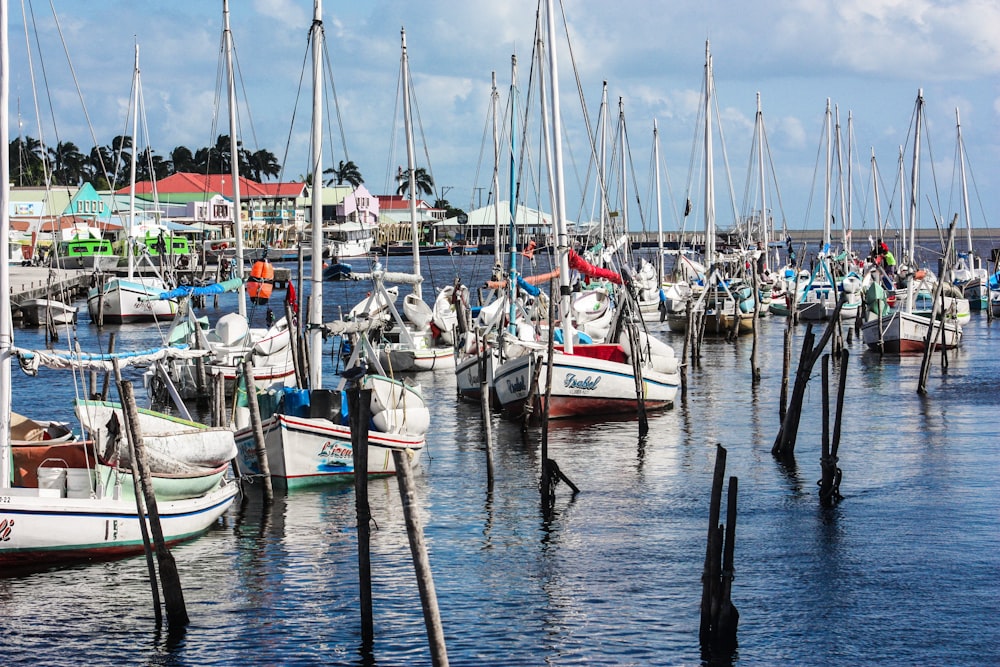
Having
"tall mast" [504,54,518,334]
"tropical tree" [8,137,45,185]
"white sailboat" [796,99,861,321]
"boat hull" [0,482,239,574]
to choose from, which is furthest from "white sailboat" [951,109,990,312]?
"tropical tree" [8,137,45,185]

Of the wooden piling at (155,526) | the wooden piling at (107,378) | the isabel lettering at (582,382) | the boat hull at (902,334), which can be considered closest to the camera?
the wooden piling at (155,526)

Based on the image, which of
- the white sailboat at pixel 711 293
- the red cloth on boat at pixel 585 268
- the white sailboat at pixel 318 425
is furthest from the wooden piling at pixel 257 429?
the white sailboat at pixel 711 293

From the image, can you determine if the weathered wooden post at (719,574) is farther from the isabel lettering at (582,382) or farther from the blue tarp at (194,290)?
the blue tarp at (194,290)

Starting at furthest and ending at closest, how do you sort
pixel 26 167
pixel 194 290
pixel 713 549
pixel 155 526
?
pixel 26 167
pixel 194 290
pixel 155 526
pixel 713 549

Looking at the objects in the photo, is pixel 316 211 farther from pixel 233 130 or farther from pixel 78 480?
pixel 233 130

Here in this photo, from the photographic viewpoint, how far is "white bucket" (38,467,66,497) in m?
22.5

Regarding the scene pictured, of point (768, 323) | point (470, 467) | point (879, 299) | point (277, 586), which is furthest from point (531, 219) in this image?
point (277, 586)

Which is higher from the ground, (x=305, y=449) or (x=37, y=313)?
(x=37, y=313)

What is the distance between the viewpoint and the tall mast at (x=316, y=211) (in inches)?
1201

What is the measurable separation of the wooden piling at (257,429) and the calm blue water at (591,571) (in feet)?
2.00

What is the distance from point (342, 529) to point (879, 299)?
40.4 meters

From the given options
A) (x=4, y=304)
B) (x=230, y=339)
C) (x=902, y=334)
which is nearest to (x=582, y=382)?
(x=230, y=339)

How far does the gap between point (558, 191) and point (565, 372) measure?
5470mm

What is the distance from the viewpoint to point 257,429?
26531mm
